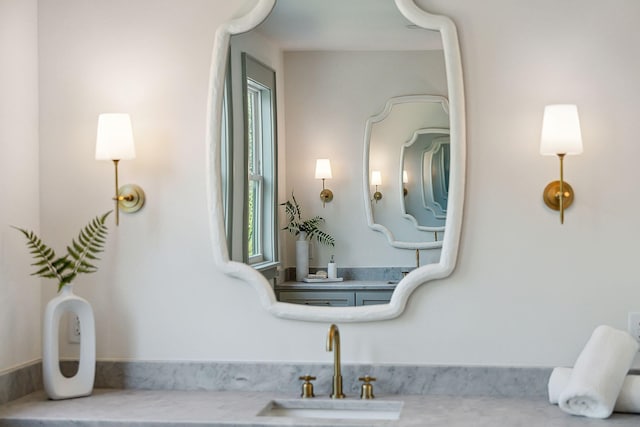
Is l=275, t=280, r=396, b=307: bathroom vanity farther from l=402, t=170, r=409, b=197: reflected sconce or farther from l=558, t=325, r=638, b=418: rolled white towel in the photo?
l=558, t=325, r=638, b=418: rolled white towel

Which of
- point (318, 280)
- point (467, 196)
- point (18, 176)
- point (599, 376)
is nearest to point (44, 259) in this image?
point (18, 176)

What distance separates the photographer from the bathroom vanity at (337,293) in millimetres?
2846

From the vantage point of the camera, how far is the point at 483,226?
2.79 m

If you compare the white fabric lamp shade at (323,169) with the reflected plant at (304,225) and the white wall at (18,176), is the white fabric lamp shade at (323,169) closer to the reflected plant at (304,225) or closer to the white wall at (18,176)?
the reflected plant at (304,225)

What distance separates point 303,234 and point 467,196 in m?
0.53

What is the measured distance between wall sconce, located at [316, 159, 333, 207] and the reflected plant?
0.07 meters

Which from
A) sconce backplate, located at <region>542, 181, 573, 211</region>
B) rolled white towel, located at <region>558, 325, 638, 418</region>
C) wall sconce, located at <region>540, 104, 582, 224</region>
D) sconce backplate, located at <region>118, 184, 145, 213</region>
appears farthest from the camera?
sconce backplate, located at <region>118, 184, 145, 213</region>

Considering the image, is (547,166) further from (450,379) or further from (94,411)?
(94,411)

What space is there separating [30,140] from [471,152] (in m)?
1.44

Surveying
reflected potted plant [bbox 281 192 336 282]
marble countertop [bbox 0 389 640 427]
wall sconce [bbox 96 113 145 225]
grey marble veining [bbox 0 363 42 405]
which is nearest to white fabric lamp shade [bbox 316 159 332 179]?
reflected potted plant [bbox 281 192 336 282]

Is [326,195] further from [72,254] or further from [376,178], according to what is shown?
[72,254]

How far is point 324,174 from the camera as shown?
2.88 m

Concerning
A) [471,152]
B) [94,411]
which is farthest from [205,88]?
[94,411]

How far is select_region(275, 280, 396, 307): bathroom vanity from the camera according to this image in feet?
9.34
